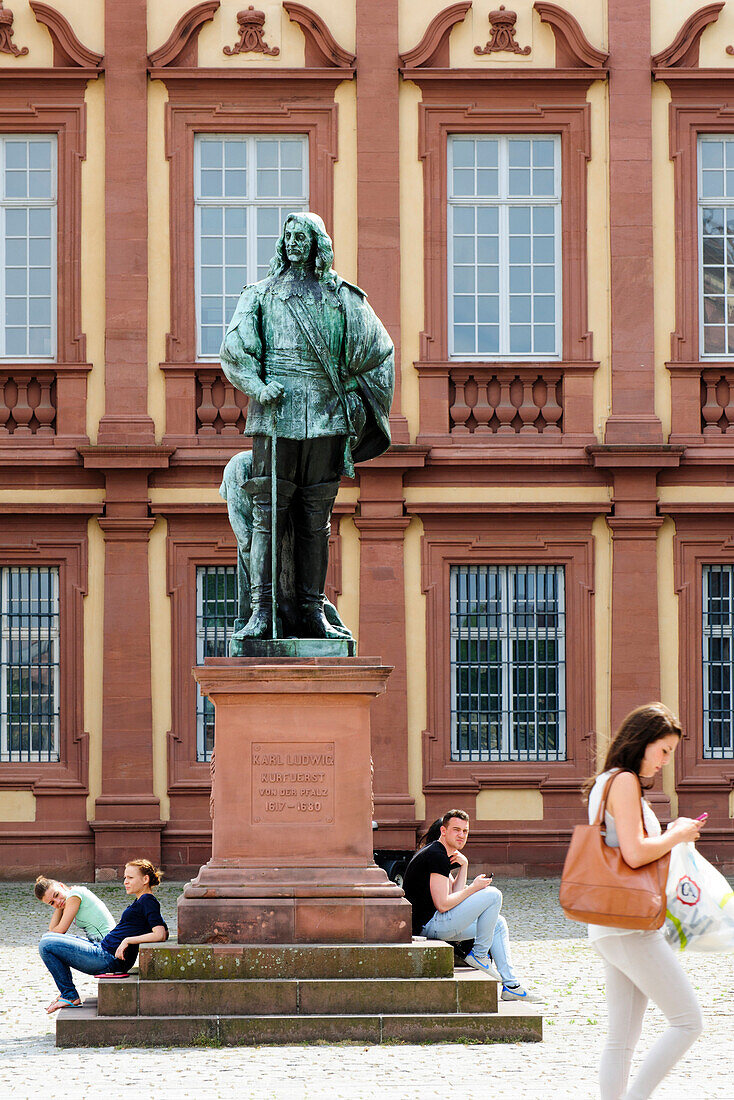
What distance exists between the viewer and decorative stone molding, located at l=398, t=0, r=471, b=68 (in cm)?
1806

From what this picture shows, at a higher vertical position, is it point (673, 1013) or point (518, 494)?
point (518, 494)

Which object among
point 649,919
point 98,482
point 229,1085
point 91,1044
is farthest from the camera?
point 98,482

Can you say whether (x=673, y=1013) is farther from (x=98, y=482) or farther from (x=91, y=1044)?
(x=98, y=482)

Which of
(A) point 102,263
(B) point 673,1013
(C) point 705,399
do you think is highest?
(A) point 102,263

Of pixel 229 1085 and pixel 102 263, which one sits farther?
pixel 102 263

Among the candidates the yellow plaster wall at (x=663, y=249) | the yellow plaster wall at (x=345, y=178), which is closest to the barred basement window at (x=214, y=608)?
the yellow plaster wall at (x=345, y=178)

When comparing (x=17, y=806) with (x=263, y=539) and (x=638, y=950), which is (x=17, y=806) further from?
(x=638, y=950)

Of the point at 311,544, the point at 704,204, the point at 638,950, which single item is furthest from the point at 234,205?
the point at 638,950

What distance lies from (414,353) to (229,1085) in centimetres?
1177

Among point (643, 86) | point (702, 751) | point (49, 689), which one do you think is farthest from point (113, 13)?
point (702, 751)

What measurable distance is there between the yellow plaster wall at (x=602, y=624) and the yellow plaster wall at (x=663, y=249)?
123cm

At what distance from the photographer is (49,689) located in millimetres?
17859

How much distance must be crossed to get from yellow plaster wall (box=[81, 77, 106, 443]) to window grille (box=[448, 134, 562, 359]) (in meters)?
3.59

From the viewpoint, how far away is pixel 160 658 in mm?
17688
